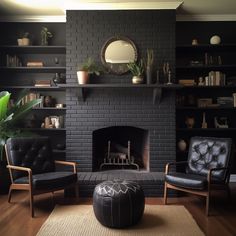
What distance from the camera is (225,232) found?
9.50ft

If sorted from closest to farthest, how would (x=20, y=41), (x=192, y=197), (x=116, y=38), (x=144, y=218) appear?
(x=144, y=218)
(x=192, y=197)
(x=116, y=38)
(x=20, y=41)

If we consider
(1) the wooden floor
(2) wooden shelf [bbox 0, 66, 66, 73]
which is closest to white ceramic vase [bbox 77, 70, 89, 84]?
(2) wooden shelf [bbox 0, 66, 66, 73]

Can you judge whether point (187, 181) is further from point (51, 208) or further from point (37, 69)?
point (37, 69)

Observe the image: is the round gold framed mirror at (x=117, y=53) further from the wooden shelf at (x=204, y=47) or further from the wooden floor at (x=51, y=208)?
the wooden floor at (x=51, y=208)

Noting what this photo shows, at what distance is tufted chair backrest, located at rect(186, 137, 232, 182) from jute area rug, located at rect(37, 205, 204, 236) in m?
0.66

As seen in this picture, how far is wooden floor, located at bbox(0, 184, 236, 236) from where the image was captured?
2.95m

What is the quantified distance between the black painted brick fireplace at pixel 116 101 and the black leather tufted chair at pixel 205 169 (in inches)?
21.3

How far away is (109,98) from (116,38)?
0.99 m

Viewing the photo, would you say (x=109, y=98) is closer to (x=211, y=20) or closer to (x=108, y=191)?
(x=108, y=191)

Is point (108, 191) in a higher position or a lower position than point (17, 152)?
lower

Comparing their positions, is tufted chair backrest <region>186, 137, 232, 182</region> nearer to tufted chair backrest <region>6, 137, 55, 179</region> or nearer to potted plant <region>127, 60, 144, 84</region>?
potted plant <region>127, 60, 144, 84</region>

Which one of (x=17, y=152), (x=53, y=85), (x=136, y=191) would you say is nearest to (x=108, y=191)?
(x=136, y=191)

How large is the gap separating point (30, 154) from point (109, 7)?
2615 mm

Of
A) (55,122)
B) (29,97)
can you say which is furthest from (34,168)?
(29,97)
